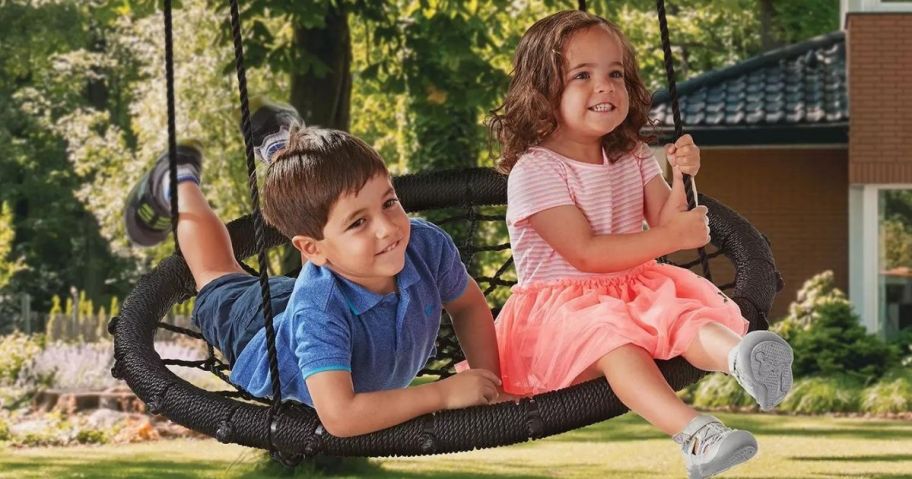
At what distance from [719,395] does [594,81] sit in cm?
755

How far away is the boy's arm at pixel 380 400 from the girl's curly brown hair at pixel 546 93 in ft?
1.50

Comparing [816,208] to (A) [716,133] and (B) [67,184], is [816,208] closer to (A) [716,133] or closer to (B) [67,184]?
(A) [716,133]

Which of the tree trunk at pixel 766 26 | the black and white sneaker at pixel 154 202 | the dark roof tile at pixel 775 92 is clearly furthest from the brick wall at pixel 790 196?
the black and white sneaker at pixel 154 202

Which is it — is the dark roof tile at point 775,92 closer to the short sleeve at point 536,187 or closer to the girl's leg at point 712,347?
the short sleeve at point 536,187

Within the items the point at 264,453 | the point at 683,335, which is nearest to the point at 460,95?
the point at 264,453

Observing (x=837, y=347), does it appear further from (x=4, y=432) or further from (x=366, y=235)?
(x=366, y=235)

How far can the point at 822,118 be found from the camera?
37.6ft

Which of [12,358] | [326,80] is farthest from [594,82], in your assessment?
A: [12,358]

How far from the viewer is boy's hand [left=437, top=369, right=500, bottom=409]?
222 cm

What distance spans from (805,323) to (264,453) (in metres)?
4.55

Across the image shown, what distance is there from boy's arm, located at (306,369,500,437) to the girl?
0.57 feet

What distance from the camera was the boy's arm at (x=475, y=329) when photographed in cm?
242

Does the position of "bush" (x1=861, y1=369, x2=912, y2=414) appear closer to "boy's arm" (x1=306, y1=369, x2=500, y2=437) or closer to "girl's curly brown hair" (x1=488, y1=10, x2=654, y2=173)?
"girl's curly brown hair" (x1=488, y1=10, x2=654, y2=173)

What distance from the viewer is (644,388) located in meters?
2.15
